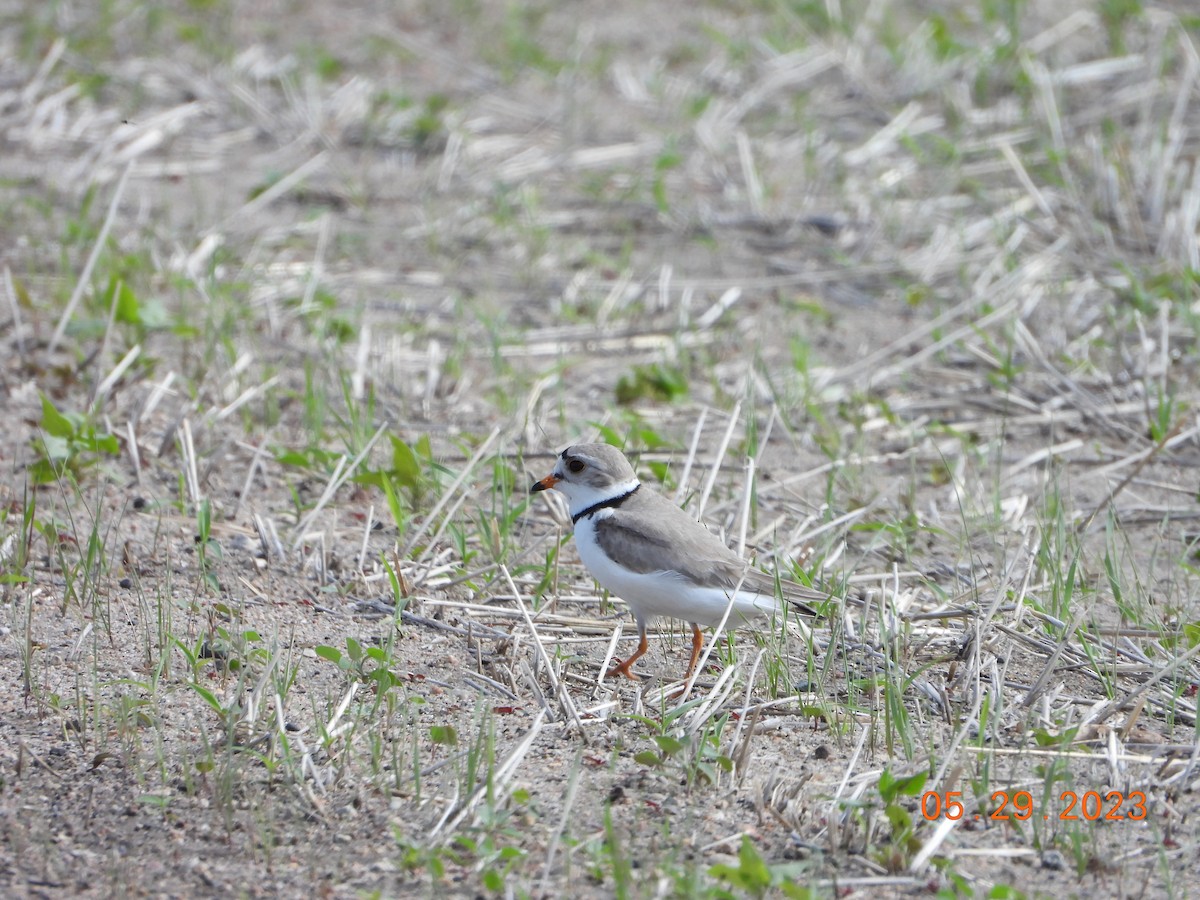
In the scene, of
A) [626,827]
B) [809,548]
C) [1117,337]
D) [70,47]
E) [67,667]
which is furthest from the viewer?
[70,47]

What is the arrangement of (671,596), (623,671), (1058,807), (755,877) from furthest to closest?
(623,671)
(671,596)
(1058,807)
(755,877)

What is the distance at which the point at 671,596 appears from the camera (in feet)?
14.6

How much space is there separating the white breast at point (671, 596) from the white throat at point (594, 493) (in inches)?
11.7

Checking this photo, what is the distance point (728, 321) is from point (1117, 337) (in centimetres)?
201

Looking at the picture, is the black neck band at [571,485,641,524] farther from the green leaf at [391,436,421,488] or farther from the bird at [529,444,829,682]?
the green leaf at [391,436,421,488]

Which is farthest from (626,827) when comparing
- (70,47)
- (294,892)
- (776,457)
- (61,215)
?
(70,47)

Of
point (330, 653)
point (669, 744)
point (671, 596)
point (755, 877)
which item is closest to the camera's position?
point (755, 877)

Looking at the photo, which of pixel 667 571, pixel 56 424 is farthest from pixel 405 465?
pixel 667 571

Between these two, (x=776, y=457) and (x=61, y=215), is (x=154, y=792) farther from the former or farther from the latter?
Answer: (x=61, y=215)

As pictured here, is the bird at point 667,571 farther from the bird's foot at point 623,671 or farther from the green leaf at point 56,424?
the green leaf at point 56,424

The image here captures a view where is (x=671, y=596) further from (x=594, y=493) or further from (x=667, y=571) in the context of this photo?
(x=594, y=493)

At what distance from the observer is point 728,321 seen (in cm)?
762

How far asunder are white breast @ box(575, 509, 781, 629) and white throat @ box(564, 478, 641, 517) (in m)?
0.30

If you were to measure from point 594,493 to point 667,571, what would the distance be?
58cm
